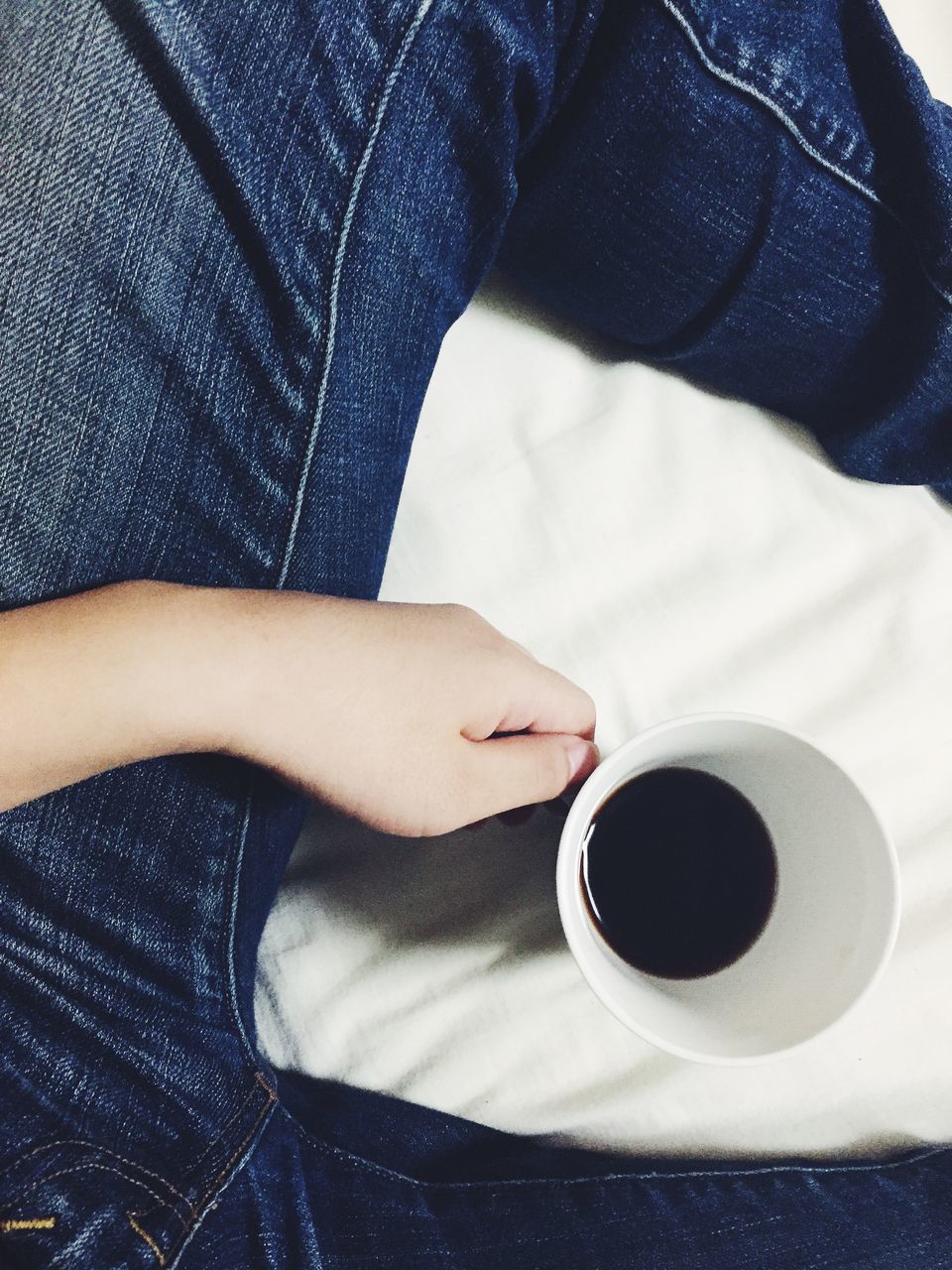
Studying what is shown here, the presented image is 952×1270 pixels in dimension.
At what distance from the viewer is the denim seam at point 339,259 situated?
17.4 inches

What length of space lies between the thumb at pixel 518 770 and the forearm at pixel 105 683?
13 centimetres

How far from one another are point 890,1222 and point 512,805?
1.23ft

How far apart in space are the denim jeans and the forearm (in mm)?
36

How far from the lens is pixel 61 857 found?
1.59ft

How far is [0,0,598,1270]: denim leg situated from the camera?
0.43m

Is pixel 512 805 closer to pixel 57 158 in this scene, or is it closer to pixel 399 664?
pixel 399 664

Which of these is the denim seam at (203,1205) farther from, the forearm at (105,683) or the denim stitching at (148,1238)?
the forearm at (105,683)

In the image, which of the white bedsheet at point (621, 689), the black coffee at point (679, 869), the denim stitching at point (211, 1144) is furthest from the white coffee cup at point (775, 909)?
the denim stitching at point (211, 1144)

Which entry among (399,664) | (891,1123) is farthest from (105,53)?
(891,1123)

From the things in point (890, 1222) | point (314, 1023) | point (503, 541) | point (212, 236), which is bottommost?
point (314, 1023)

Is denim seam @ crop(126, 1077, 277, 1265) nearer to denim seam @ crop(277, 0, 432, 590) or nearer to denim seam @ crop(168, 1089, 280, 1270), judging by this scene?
denim seam @ crop(168, 1089, 280, 1270)

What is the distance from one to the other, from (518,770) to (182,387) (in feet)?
0.88

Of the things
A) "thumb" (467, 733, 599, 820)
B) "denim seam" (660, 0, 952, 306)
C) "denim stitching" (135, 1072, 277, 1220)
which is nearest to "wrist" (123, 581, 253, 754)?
"thumb" (467, 733, 599, 820)

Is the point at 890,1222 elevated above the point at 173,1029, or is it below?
above
